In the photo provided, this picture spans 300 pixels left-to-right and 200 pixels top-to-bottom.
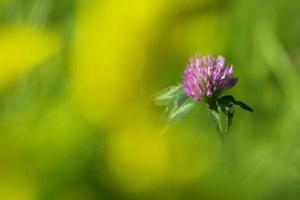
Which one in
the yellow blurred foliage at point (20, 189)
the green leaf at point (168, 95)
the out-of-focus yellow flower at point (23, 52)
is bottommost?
the yellow blurred foliage at point (20, 189)

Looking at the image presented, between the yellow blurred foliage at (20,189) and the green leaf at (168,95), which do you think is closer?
the yellow blurred foliage at (20,189)

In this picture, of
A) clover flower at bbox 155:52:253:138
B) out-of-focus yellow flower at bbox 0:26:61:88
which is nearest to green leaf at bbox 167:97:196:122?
clover flower at bbox 155:52:253:138

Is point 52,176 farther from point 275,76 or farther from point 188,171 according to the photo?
point 275,76

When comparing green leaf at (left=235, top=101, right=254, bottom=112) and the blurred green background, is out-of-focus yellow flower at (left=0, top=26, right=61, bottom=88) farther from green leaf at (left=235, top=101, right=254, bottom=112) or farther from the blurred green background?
green leaf at (left=235, top=101, right=254, bottom=112)

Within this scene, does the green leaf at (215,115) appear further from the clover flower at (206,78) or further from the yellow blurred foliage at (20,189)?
the yellow blurred foliage at (20,189)

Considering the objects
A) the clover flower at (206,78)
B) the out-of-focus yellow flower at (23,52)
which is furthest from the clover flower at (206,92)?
the out-of-focus yellow flower at (23,52)

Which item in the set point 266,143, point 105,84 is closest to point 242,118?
point 266,143
